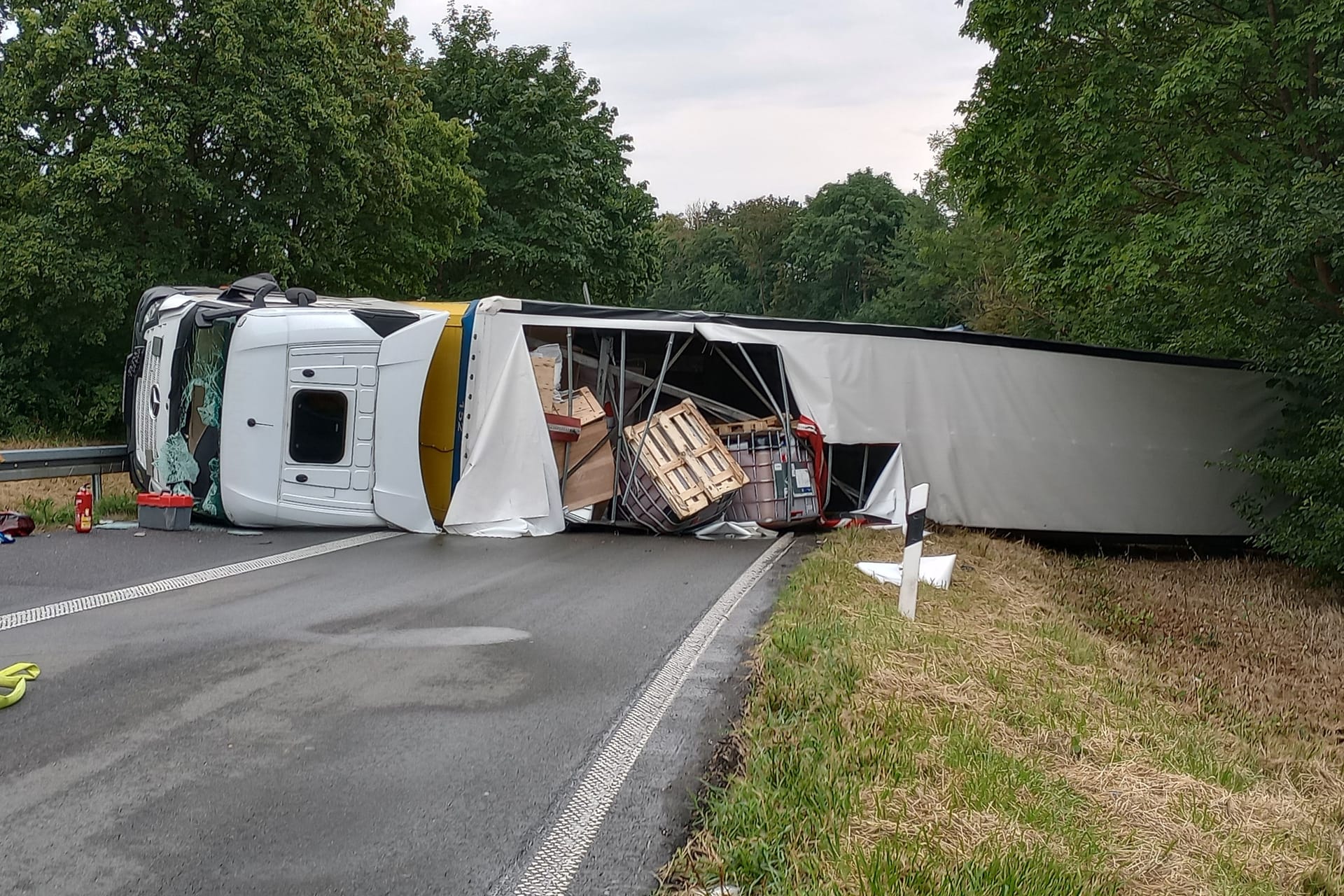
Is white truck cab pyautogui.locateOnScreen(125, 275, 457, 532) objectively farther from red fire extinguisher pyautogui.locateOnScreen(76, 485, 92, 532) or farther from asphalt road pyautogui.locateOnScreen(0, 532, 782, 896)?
asphalt road pyautogui.locateOnScreen(0, 532, 782, 896)

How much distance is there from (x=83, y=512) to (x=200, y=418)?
1.36m

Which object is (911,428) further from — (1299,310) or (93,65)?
(93,65)

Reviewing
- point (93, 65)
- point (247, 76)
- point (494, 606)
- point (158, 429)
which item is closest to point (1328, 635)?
point (494, 606)

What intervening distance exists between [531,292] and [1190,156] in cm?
2586

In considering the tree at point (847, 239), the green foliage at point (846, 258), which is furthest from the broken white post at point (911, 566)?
the tree at point (847, 239)

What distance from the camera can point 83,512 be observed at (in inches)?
403

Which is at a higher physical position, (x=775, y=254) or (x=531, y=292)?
(x=775, y=254)

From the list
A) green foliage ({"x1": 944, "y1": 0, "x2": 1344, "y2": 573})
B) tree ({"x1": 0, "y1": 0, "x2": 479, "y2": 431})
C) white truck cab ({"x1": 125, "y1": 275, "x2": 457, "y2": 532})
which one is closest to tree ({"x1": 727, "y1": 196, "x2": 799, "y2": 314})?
tree ({"x1": 0, "y1": 0, "x2": 479, "y2": 431})

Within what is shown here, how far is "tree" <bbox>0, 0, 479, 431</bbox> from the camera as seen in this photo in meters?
Answer: 21.0

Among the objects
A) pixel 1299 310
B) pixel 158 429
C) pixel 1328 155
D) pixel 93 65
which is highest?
pixel 93 65

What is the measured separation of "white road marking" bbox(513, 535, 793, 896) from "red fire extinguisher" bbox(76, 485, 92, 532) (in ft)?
22.2

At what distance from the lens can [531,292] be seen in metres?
36.2

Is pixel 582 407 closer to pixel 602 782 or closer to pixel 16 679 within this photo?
pixel 16 679

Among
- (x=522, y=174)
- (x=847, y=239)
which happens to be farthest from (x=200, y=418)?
(x=847, y=239)
